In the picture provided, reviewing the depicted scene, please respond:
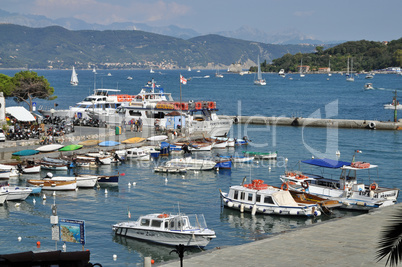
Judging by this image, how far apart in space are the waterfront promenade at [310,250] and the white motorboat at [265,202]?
18.0ft

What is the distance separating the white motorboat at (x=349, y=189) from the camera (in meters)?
33.5

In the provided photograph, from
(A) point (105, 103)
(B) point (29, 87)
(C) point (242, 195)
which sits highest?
(B) point (29, 87)

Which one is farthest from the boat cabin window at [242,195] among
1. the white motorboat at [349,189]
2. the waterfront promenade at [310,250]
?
the waterfront promenade at [310,250]

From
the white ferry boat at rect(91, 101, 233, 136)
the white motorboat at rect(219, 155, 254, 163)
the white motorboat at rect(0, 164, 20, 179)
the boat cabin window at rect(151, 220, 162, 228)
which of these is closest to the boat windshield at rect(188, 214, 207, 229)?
the boat cabin window at rect(151, 220, 162, 228)

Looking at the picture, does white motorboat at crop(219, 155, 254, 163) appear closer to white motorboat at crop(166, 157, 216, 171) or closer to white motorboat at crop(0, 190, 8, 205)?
white motorboat at crop(166, 157, 216, 171)

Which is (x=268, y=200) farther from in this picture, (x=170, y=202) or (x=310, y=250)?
(x=310, y=250)

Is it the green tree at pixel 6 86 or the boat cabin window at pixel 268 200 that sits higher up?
the green tree at pixel 6 86

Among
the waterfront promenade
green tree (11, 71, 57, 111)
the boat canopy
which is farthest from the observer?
green tree (11, 71, 57, 111)

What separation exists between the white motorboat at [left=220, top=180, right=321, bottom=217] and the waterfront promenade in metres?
5.49

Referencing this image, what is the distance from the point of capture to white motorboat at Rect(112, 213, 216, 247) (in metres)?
26.4

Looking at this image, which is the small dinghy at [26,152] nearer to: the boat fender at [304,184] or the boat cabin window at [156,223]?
the boat cabin window at [156,223]

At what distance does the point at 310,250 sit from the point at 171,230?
304 inches

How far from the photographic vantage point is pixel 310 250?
22.2 m

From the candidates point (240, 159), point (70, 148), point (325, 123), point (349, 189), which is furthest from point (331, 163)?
point (325, 123)
